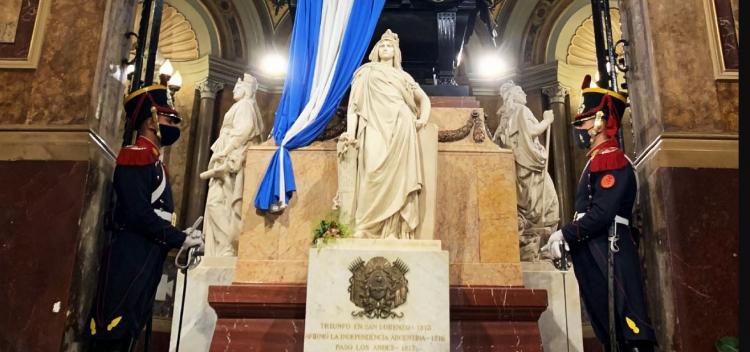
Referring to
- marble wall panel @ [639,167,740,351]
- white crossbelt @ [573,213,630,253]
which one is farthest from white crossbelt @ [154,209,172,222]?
marble wall panel @ [639,167,740,351]

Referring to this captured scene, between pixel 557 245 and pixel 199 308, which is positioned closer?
pixel 557 245

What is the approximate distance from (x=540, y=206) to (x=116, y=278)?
14.8 feet

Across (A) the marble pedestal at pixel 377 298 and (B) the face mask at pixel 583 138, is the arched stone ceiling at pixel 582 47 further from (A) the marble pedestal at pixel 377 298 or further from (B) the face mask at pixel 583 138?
(A) the marble pedestal at pixel 377 298

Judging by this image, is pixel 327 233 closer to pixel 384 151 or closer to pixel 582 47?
pixel 384 151

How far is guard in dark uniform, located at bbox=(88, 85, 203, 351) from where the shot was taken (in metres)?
5.24

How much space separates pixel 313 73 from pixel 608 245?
9.96ft

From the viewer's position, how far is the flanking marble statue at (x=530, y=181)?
23.7 feet

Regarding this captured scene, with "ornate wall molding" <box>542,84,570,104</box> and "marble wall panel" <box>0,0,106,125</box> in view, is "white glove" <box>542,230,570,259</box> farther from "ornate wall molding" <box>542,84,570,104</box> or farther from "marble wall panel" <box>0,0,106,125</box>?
"ornate wall molding" <box>542,84,570,104</box>

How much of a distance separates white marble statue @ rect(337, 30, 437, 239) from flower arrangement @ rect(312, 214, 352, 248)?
122mm

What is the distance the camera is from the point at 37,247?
522 centimetres

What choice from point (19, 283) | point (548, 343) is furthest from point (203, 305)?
point (548, 343)

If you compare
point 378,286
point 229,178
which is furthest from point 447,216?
point 229,178

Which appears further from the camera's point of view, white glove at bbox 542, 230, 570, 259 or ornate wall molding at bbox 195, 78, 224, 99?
ornate wall molding at bbox 195, 78, 224, 99

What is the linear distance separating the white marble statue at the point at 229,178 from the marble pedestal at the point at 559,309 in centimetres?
318
